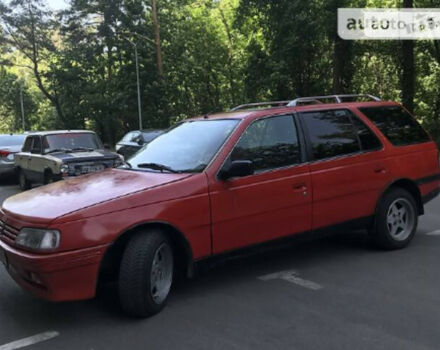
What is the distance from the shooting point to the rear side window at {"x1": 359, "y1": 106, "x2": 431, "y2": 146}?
245 inches

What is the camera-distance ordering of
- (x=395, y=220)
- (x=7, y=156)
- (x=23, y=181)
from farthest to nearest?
(x=7, y=156), (x=23, y=181), (x=395, y=220)

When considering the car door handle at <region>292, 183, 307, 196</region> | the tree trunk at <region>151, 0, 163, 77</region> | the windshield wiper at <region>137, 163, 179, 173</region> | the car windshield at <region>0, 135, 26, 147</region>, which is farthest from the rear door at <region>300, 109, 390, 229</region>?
the tree trunk at <region>151, 0, 163, 77</region>

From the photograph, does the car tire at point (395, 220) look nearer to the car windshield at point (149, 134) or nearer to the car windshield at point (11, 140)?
the car windshield at point (149, 134)

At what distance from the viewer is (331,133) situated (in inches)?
226

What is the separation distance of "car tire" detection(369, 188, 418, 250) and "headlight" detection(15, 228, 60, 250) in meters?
3.58

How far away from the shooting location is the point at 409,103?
72.3 ft

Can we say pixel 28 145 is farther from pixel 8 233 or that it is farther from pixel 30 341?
pixel 30 341

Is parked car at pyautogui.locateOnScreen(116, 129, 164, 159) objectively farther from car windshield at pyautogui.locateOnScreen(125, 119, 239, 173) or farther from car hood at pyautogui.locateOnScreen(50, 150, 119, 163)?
car windshield at pyautogui.locateOnScreen(125, 119, 239, 173)

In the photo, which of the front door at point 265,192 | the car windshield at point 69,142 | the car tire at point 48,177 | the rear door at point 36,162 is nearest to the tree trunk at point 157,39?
the rear door at point 36,162

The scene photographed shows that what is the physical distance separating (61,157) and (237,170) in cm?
734

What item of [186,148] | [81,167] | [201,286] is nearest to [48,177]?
[81,167]

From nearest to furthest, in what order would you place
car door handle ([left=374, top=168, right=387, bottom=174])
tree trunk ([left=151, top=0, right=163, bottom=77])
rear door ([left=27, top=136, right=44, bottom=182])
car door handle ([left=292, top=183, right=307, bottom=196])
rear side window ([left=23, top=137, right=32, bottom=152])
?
1. car door handle ([left=292, top=183, right=307, bottom=196])
2. car door handle ([left=374, top=168, right=387, bottom=174])
3. rear door ([left=27, top=136, right=44, bottom=182])
4. rear side window ([left=23, top=137, right=32, bottom=152])
5. tree trunk ([left=151, top=0, right=163, bottom=77])

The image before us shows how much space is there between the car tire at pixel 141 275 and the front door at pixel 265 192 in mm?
606

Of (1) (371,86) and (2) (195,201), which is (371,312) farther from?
(1) (371,86)
